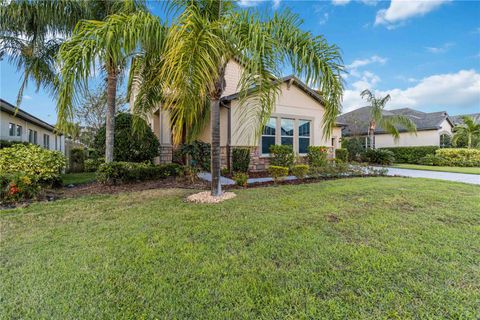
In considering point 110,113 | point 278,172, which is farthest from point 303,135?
Answer: point 110,113

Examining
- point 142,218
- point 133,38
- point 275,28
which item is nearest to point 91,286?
point 142,218

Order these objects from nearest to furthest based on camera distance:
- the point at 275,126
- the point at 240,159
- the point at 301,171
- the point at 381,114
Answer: the point at 301,171
the point at 240,159
the point at 275,126
the point at 381,114

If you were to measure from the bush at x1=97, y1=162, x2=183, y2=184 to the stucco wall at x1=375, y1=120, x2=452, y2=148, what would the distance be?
22.3 meters

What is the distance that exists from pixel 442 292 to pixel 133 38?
239 inches

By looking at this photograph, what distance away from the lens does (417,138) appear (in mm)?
21359

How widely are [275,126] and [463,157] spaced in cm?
1601

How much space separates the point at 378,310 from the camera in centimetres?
204

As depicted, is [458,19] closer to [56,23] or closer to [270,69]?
[270,69]

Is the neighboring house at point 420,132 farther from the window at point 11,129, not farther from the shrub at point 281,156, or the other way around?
the window at point 11,129

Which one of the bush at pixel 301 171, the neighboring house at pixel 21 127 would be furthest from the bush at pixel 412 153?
the neighboring house at pixel 21 127

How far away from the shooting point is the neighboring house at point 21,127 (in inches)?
412

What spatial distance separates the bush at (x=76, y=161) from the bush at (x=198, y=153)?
8746 mm

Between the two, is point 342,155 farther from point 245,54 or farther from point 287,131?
point 245,54

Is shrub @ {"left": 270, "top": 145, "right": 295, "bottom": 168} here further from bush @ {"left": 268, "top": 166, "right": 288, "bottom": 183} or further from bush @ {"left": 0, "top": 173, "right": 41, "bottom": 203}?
bush @ {"left": 0, "top": 173, "right": 41, "bottom": 203}
